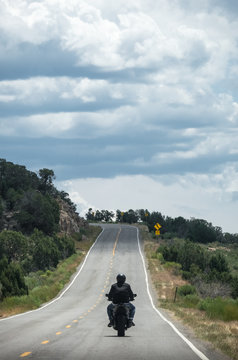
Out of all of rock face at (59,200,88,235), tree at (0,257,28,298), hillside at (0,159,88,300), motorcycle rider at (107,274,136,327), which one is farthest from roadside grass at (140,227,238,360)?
rock face at (59,200,88,235)

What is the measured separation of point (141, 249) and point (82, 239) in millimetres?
20265

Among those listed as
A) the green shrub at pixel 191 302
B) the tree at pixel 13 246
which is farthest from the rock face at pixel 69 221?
the green shrub at pixel 191 302

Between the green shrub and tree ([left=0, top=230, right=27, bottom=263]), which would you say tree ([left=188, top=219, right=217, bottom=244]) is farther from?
the green shrub

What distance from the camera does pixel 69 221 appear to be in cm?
12000

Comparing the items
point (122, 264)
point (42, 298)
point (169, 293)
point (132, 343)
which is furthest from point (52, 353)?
point (122, 264)

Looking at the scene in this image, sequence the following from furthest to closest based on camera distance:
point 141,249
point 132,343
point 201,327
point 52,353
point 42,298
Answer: point 141,249 < point 42,298 < point 201,327 < point 132,343 < point 52,353

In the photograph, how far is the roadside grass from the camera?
52.2 ft

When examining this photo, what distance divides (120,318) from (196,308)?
20.5 m

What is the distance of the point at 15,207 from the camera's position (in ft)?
356

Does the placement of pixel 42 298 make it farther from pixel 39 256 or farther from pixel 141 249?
pixel 141 249

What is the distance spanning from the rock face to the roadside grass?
26.9 meters

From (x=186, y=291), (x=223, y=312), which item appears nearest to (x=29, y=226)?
(x=186, y=291)

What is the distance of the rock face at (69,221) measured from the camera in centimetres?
11631

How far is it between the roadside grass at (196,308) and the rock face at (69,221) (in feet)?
88.3
